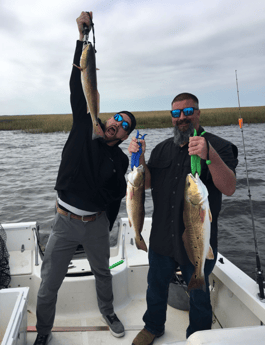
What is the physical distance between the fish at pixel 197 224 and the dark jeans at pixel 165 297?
236 millimetres

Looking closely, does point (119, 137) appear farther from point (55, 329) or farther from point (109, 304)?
point (55, 329)

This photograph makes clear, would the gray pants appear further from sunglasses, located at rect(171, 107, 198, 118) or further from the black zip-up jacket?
sunglasses, located at rect(171, 107, 198, 118)

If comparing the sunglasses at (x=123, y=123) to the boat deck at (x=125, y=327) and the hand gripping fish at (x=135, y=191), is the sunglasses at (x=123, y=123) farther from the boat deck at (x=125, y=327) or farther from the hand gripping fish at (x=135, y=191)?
the boat deck at (x=125, y=327)

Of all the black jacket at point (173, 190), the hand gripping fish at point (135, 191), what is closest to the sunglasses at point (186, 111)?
the black jacket at point (173, 190)

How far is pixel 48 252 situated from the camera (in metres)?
3.00

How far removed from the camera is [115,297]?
3908 millimetres

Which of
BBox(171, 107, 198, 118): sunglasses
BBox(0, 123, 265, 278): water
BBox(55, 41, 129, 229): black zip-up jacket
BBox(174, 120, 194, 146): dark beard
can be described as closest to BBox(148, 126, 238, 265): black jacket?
BBox(174, 120, 194, 146): dark beard

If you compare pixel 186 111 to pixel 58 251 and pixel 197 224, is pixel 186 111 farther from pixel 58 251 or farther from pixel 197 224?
pixel 58 251

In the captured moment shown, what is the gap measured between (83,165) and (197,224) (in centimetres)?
139

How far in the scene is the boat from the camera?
2.84 meters

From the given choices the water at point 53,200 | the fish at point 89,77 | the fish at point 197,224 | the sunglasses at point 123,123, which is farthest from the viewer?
the water at point 53,200

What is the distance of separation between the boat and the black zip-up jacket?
3.52 ft

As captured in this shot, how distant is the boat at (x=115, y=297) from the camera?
2.84 meters

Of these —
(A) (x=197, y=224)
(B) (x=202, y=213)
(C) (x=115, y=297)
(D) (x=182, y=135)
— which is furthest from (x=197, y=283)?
(C) (x=115, y=297)
